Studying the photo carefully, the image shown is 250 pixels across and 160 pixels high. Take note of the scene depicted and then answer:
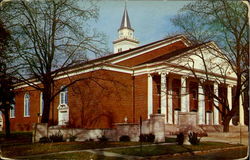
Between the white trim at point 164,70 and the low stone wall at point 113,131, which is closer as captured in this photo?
the low stone wall at point 113,131

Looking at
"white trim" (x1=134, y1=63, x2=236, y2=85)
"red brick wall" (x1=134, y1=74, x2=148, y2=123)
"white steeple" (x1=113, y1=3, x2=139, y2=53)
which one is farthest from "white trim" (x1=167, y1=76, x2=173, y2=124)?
"white steeple" (x1=113, y1=3, x2=139, y2=53)

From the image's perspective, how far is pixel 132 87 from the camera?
26.2 meters

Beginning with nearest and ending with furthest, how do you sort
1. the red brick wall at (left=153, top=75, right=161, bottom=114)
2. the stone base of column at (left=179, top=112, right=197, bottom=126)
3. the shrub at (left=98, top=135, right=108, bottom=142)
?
the stone base of column at (left=179, top=112, right=197, bottom=126), the shrub at (left=98, top=135, right=108, bottom=142), the red brick wall at (left=153, top=75, right=161, bottom=114)

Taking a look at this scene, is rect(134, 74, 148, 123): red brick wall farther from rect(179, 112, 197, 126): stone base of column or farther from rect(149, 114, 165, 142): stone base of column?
rect(179, 112, 197, 126): stone base of column

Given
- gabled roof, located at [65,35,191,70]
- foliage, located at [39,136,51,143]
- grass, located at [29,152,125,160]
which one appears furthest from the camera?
gabled roof, located at [65,35,191,70]

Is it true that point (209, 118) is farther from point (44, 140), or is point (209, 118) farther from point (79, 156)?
point (79, 156)

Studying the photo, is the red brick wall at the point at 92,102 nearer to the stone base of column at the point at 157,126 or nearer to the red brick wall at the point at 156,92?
the red brick wall at the point at 156,92

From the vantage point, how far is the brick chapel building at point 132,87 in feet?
56.5

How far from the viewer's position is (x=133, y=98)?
25984mm

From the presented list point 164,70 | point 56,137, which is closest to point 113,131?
point 56,137

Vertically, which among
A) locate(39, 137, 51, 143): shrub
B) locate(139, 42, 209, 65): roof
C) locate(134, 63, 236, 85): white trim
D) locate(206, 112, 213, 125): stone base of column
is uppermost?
locate(139, 42, 209, 65): roof

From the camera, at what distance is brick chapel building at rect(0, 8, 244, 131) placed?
17219mm

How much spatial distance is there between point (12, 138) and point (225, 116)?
13.1 metres

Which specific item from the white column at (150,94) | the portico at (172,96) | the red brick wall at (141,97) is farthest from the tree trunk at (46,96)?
the white column at (150,94)
